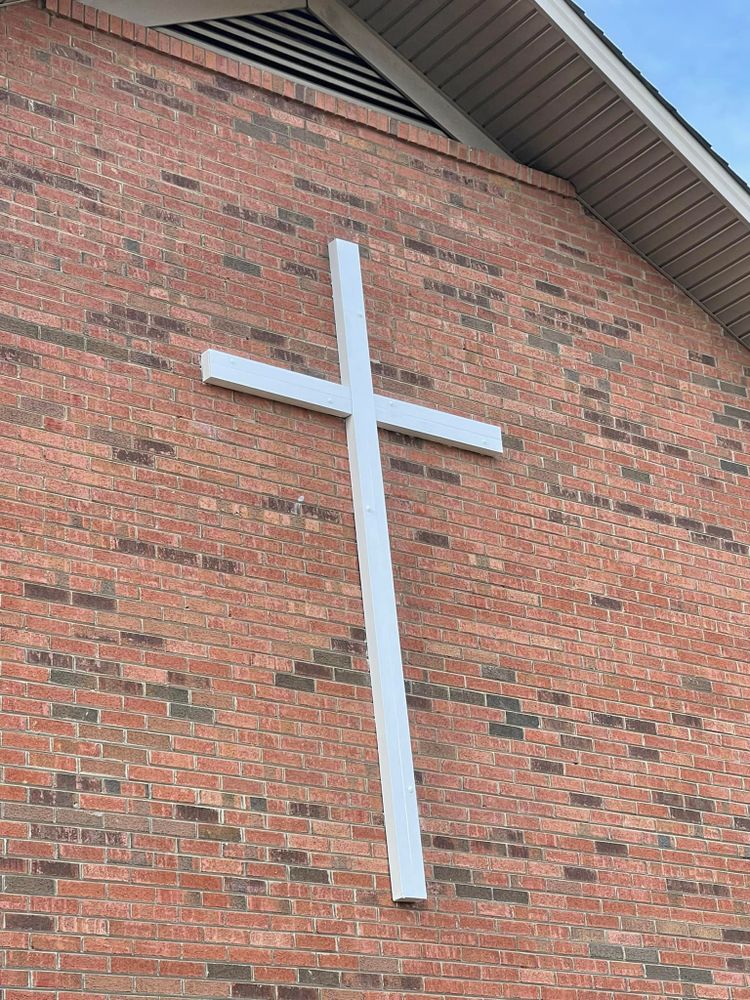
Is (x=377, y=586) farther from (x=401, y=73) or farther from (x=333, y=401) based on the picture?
(x=401, y=73)

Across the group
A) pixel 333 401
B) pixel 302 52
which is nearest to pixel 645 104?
pixel 302 52

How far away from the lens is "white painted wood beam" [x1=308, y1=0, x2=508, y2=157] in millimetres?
8078

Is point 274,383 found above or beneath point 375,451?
above

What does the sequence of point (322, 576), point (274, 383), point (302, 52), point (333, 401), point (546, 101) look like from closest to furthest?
1. point (322, 576)
2. point (274, 383)
3. point (333, 401)
4. point (302, 52)
5. point (546, 101)

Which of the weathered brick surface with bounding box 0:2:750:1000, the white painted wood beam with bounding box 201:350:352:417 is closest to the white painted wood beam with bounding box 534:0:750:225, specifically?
the weathered brick surface with bounding box 0:2:750:1000

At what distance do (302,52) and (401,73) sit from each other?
574 mm

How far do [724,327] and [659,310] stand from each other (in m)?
0.49

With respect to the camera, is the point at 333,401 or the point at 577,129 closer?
the point at 333,401

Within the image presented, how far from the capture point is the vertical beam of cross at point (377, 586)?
627cm

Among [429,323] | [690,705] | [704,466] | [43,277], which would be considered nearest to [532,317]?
[429,323]

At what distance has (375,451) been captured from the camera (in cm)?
698

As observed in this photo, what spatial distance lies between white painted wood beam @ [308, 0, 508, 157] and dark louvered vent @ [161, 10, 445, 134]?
4 centimetres

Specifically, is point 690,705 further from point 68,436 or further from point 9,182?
point 9,182

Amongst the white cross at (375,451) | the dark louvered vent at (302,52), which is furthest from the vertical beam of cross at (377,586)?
the dark louvered vent at (302,52)
